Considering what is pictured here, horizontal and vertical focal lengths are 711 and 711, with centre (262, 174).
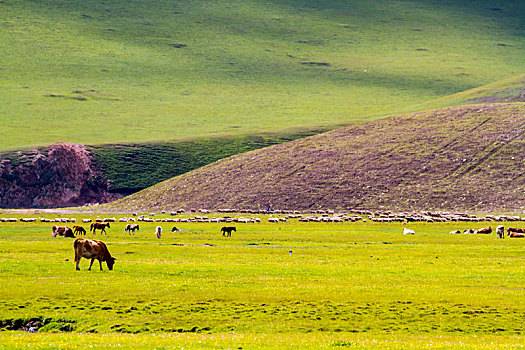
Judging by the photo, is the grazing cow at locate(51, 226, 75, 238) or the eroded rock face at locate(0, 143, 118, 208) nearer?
the grazing cow at locate(51, 226, 75, 238)

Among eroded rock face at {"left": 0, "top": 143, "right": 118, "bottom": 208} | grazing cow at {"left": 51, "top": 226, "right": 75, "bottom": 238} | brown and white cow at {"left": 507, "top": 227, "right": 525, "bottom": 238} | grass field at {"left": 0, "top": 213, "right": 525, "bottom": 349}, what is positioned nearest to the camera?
grass field at {"left": 0, "top": 213, "right": 525, "bottom": 349}

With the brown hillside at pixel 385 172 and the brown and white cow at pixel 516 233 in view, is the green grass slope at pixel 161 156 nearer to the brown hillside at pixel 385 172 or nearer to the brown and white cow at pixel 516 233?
the brown hillside at pixel 385 172

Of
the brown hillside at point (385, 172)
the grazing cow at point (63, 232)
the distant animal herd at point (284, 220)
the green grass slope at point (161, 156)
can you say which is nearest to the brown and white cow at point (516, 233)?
the distant animal herd at point (284, 220)

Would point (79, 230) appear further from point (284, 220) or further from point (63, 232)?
point (284, 220)

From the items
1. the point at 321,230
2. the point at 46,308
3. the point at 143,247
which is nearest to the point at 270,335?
the point at 46,308

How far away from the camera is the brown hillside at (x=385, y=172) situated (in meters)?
112

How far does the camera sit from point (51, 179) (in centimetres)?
14762

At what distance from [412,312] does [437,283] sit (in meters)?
7.23

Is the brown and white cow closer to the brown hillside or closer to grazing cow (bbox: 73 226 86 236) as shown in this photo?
the brown hillside

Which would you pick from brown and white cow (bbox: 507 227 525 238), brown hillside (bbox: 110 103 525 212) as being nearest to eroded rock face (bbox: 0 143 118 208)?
brown hillside (bbox: 110 103 525 212)

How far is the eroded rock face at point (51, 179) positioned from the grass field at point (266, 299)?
326 ft

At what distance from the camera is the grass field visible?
2417 cm

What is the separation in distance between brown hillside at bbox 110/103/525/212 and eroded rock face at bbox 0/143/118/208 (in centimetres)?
2261

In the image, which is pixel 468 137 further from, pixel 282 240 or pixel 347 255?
pixel 347 255
